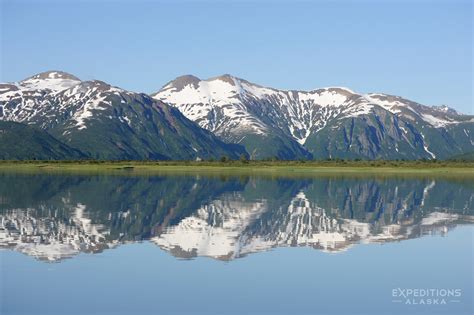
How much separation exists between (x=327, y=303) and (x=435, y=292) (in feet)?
19.8

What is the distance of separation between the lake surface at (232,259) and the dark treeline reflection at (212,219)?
0.15 metres

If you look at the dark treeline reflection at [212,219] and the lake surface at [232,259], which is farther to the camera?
the dark treeline reflection at [212,219]

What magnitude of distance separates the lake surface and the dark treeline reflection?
5.8 inches

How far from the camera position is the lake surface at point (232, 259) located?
29.9 meters

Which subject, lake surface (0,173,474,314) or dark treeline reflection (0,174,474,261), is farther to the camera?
dark treeline reflection (0,174,474,261)

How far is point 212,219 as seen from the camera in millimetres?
60875

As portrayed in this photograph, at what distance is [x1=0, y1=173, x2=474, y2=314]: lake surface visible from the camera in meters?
29.9

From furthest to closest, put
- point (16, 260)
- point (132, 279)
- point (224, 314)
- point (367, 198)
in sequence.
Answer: point (367, 198) < point (16, 260) < point (132, 279) < point (224, 314)

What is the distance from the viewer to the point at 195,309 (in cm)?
2880

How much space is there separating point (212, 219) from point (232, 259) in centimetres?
2116

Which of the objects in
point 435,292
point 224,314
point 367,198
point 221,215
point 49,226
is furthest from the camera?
point 367,198

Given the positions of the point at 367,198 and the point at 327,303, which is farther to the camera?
the point at 367,198

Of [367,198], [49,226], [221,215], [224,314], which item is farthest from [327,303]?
[367,198]

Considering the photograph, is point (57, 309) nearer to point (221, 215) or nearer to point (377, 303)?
point (377, 303)
